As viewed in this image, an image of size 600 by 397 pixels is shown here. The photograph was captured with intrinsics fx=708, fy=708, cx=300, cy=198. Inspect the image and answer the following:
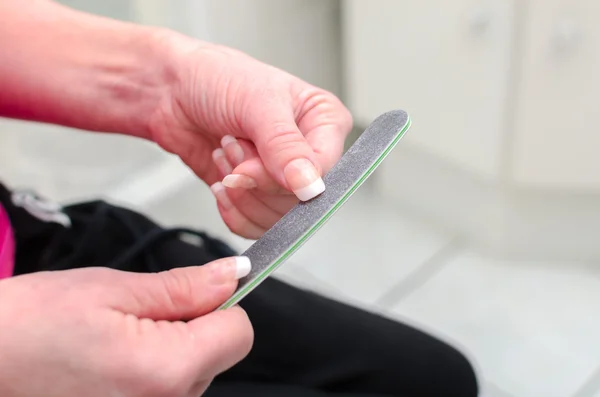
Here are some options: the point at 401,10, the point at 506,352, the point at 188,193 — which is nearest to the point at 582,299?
the point at 506,352

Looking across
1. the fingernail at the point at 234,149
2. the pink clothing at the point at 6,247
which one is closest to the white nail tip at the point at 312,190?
the fingernail at the point at 234,149

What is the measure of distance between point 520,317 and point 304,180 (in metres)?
0.76

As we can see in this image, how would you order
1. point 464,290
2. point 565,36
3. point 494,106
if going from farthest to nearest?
point 464,290 → point 494,106 → point 565,36

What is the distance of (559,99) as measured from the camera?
978 millimetres

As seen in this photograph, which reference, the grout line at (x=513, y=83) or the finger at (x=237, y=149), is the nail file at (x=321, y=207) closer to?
the finger at (x=237, y=149)

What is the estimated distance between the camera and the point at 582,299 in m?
1.11

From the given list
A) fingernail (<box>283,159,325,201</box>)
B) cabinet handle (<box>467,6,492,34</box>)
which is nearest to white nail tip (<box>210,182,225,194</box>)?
fingernail (<box>283,159,325,201</box>)

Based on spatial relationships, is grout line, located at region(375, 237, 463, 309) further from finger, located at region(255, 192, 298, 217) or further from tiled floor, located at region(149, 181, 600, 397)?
finger, located at region(255, 192, 298, 217)

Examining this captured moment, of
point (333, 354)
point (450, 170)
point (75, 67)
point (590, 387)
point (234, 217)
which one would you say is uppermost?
point (75, 67)

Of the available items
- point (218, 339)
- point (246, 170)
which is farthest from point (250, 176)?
point (218, 339)

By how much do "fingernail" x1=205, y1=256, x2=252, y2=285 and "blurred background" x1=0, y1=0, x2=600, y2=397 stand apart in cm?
67

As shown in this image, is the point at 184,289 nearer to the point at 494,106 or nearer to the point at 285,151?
the point at 285,151

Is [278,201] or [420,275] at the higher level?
[278,201]

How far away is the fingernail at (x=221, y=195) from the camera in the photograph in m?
0.56
